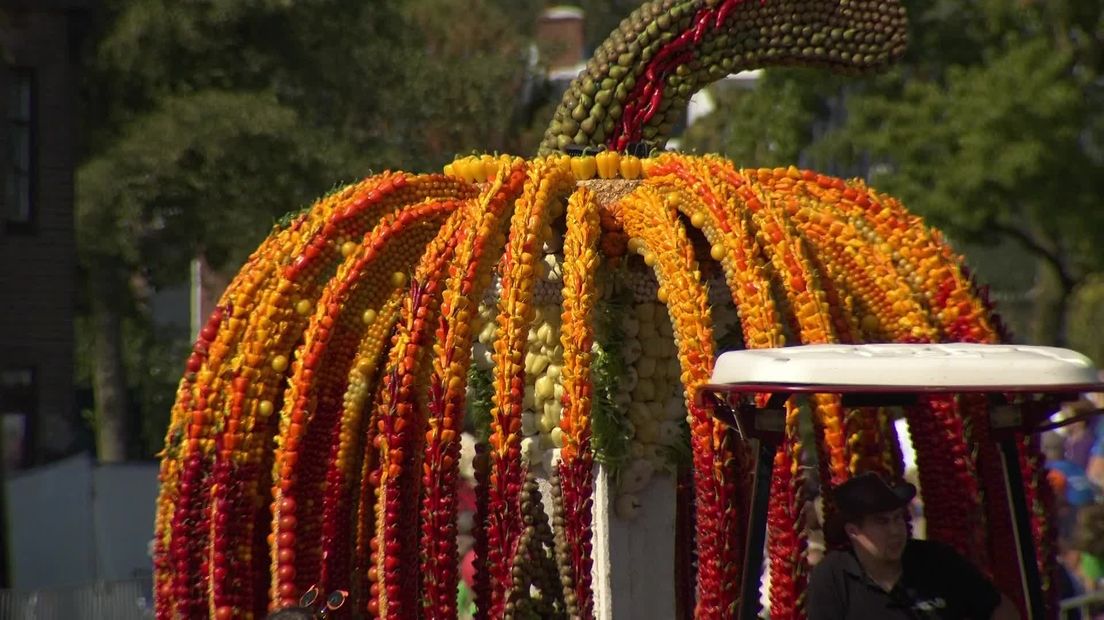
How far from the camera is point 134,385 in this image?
2227 cm

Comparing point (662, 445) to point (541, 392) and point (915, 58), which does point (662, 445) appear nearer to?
point (541, 392)

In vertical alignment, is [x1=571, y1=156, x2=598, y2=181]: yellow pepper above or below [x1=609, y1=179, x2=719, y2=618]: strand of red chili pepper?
above

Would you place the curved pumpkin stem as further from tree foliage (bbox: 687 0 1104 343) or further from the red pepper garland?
tree foliage (bbox: 687 0 1104 343)

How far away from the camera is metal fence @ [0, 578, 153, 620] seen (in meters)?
8.98

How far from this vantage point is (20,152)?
1542 centimetres

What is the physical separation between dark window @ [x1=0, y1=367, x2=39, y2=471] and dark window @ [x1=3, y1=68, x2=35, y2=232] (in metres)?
1.20

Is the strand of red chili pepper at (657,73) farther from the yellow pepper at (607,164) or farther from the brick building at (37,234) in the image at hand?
the brick building at (37,234)

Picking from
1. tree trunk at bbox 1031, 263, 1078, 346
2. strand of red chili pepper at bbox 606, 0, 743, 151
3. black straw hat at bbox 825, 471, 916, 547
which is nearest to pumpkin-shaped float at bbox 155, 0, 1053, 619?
strand of red chili pepper at bbox 606, 0, 743, 151

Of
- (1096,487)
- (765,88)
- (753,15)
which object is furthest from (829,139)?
(753,15)

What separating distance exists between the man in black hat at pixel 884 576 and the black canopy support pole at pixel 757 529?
0.24 metres

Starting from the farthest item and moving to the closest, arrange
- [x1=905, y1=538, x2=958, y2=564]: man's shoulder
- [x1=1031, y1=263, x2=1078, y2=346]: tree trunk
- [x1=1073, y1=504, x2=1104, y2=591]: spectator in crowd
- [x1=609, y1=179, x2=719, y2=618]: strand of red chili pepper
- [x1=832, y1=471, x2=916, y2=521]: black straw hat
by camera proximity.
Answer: [x1=1031, y1=263, x2=1078, y2=346]: tree trunk < [x1=1073, y1=504, x2=1104, y2=591]: spectator in crowd < [x1=609, y1=179, x2=719, y2=618]: strand of red chili pepper < [x1=905, y1=538, x2=958, y2=564]: man's shoulder < [x1=832, y1=471, x2=916, y2=521]: black straw hat

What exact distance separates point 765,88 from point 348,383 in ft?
52.8

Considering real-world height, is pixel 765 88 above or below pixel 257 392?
above

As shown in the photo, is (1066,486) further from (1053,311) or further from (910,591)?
(1053,311)
